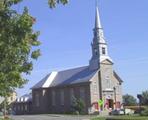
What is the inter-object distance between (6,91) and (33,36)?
15.4ft

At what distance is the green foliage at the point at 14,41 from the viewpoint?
16.7 metres

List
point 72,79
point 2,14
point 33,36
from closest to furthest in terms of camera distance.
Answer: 1. point 2,14
2. point 33,36
3. point 72,79

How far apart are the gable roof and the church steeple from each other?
231 cm

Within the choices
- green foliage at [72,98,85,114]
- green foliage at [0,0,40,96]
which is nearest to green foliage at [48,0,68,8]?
green foliage at [0,0,40,96]

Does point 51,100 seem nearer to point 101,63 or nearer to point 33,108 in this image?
point 33,108

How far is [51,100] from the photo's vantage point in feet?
338

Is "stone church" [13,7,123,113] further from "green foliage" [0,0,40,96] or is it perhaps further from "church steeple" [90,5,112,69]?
"green foliage" [0,0,40,96]

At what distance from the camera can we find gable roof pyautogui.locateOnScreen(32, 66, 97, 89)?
91.5m

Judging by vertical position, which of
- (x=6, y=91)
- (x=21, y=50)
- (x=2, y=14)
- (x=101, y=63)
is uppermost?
(x=101, y=63)

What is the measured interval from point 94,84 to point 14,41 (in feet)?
238

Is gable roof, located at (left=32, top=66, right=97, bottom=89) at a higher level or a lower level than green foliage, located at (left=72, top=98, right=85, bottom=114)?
higher

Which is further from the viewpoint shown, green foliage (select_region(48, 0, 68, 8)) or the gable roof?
the gable roof

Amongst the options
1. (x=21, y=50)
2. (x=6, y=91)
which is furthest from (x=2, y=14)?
(x=6, y=91)

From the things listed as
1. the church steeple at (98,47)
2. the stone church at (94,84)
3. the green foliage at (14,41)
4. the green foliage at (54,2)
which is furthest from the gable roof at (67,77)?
the green foliage at (54,2)
